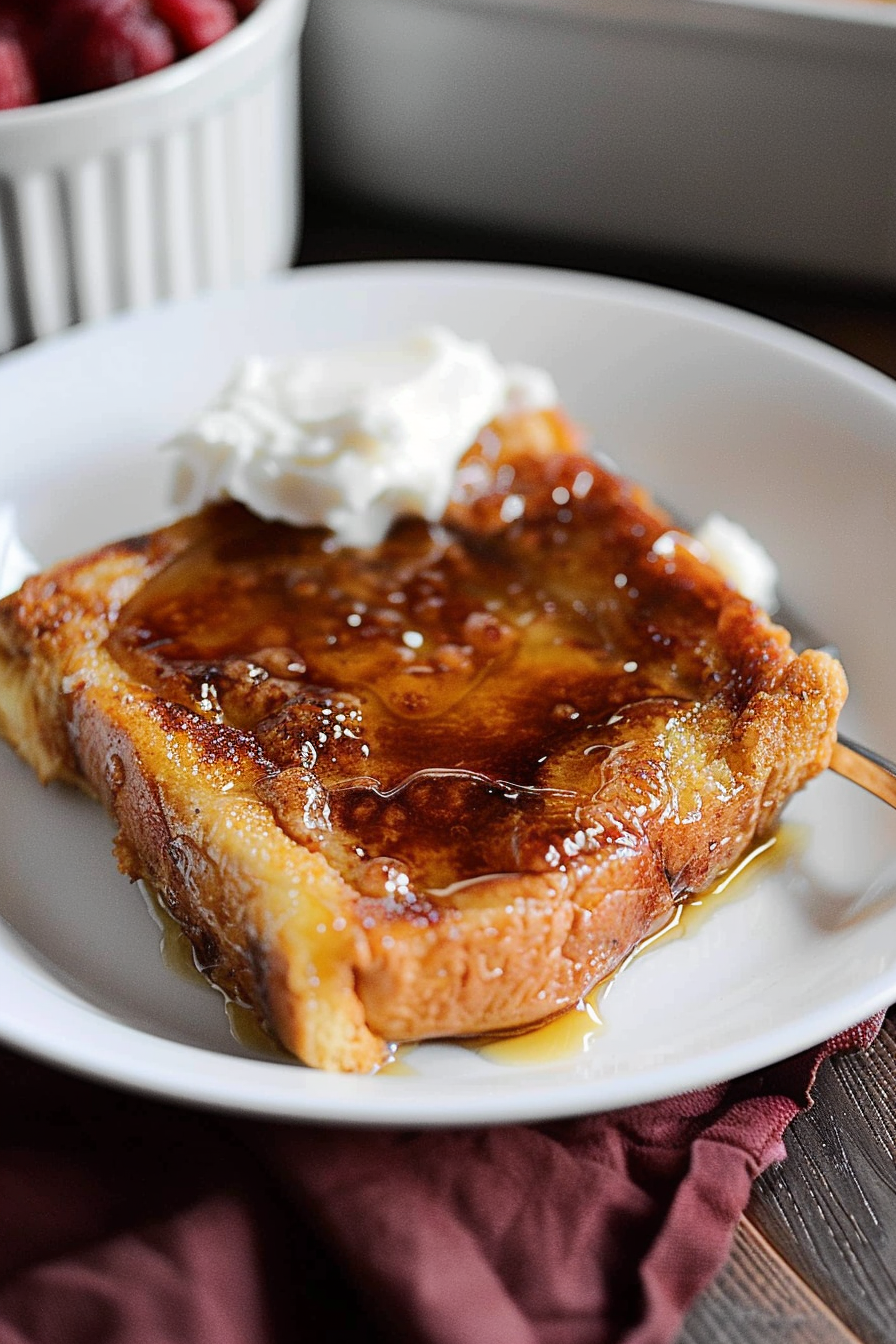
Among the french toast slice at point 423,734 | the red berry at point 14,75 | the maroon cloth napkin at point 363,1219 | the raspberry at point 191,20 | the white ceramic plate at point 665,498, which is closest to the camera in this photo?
the maroon cloth napkin at point 363,1219

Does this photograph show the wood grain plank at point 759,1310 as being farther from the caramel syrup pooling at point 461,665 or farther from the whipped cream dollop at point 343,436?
the whipped cream dollop at point 343,436

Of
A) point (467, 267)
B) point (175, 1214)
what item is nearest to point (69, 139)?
point (467, 267)

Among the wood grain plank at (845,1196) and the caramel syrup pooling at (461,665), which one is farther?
the caramel syrup pooling at (461,665)

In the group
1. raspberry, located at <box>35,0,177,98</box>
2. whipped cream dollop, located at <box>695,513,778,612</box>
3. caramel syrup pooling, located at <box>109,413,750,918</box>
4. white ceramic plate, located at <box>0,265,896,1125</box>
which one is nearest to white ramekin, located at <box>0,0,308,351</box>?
raspberry, located at <box>35,0,177,98</box>

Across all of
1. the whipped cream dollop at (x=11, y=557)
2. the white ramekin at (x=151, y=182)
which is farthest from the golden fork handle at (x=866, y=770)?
the white ramekin at (x=151, y=182)

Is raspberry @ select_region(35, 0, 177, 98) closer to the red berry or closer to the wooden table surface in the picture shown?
the red berry

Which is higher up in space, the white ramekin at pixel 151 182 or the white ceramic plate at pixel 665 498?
the white ramekin at pixel 151 182

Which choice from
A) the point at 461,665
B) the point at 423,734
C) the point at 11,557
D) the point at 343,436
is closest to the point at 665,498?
the point at 343,436

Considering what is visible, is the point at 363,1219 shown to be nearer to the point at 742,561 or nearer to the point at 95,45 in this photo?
the point at 742,561
